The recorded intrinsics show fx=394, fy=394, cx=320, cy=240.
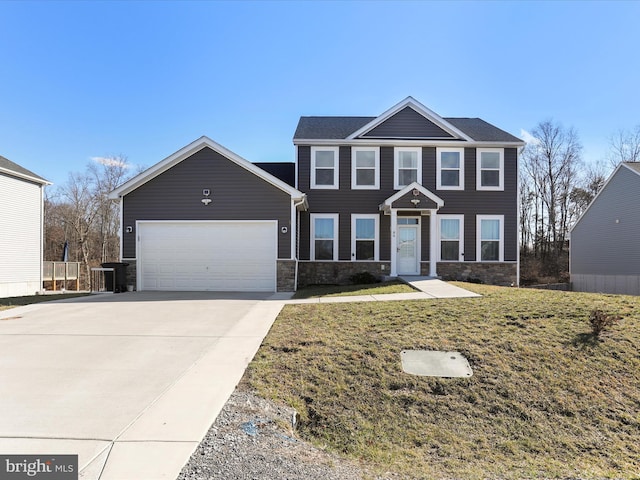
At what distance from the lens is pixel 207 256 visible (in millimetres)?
14359

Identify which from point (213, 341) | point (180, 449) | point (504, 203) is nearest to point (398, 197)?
point (504, 203)

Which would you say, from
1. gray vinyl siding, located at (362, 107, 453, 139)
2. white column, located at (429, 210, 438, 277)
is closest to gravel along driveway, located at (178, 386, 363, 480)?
white column, located at (429, 210, 438, 277)

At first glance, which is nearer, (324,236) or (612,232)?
(324,236)

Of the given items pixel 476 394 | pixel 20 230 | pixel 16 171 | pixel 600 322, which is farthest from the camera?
pixel 20 230

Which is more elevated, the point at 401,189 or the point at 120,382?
the point at 401,189

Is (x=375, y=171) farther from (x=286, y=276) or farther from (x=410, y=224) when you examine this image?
(x=286, y=276)

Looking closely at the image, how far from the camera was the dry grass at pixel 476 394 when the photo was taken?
400 cm

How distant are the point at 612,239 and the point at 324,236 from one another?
1490 centimetres

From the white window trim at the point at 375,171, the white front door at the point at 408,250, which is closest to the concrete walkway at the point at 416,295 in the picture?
the white front door at the point at 408,250

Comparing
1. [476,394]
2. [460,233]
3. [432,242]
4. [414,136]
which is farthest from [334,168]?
[476,394]

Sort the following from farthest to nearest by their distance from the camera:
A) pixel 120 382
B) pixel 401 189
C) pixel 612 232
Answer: pixel 612 232 < pixel 401 189 < pixel 120 382

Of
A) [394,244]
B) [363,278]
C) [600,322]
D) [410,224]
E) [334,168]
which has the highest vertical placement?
[334,168]

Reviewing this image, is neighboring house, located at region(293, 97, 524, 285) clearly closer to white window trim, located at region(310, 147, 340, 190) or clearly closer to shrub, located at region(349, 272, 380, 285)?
white window trim, located at region(310, 147, 340, 190)

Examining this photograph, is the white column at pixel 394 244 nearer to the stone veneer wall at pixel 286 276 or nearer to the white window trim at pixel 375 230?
the white window trim at pixel 375 230
